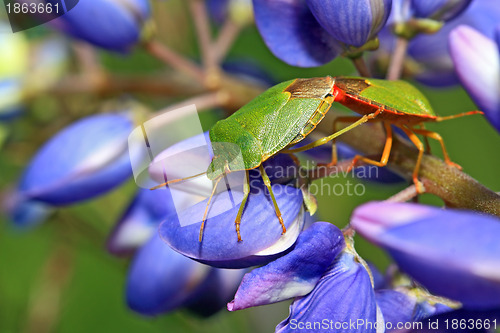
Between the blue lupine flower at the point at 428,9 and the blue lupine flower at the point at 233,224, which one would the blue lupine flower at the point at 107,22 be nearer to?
the blue lupine flower at the point at 233,224

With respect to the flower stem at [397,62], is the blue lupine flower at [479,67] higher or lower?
higher

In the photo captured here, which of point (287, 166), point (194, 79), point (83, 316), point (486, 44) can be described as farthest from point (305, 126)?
point (83, 316)

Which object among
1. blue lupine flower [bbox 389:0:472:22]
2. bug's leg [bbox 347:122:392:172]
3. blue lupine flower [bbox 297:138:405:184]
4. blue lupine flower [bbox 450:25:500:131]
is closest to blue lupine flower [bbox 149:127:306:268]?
bug's leg [bbox 347:122:392:172]

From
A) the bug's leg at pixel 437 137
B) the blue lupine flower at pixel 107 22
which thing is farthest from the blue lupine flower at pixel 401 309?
the blue lupine flower at pixel 107 22

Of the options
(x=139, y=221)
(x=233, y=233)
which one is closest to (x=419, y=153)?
(x=233, y=233)

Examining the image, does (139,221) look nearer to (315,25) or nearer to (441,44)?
(315,25)

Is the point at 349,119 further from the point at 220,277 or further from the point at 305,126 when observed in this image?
the point at 220,277

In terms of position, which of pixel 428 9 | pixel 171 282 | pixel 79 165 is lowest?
pixel 171 282
